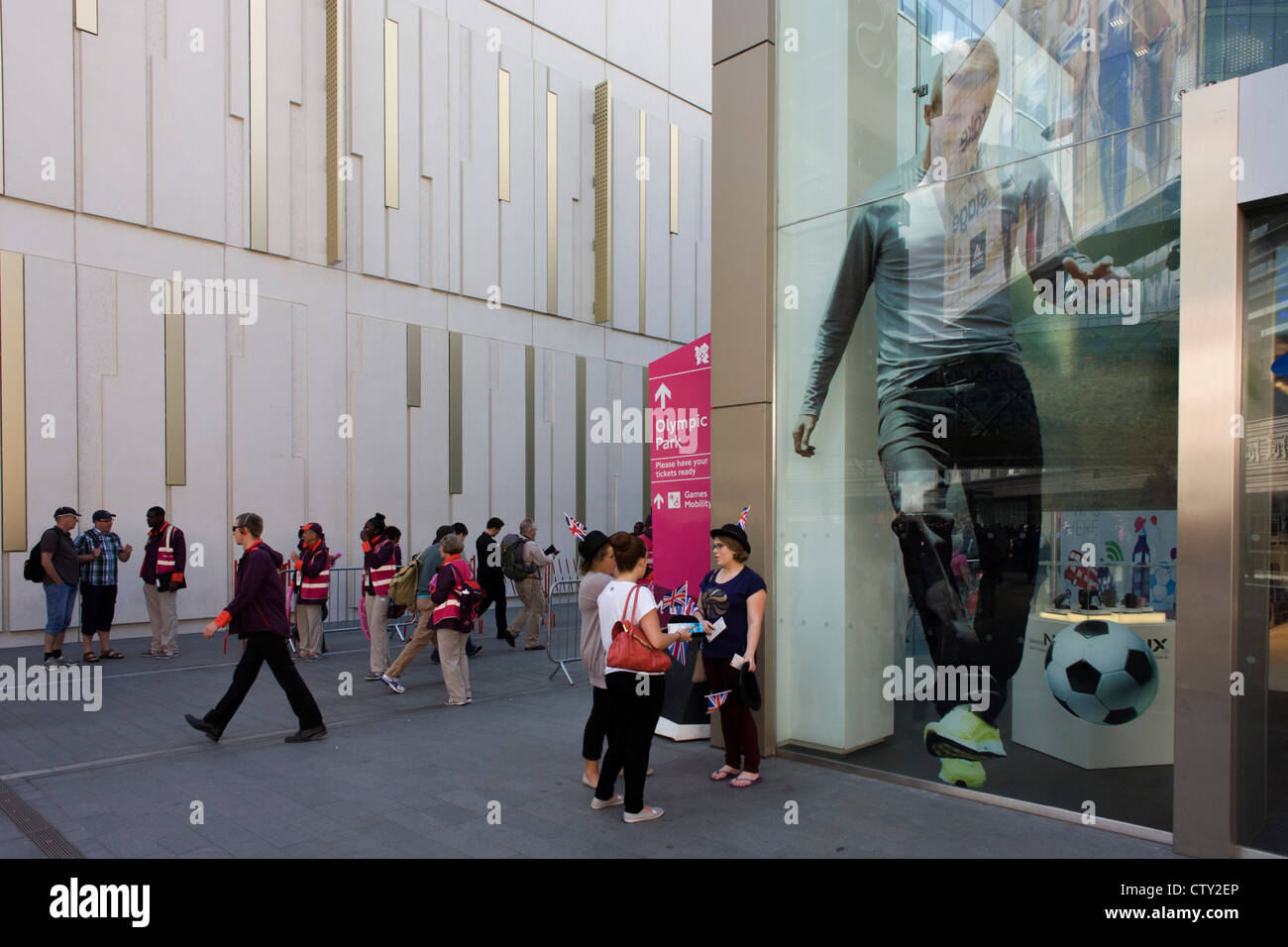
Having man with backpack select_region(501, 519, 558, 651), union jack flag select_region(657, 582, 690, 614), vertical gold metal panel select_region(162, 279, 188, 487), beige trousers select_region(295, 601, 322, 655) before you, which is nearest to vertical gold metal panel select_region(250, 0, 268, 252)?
vertical gold metal panel select_region(162, 279, 188, 487)

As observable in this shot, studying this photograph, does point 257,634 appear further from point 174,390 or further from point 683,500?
point 174,390

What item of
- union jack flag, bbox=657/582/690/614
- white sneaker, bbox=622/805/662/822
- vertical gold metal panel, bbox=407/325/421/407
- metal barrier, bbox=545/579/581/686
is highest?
vertical gold metal panel, bbox=407/325/421/407

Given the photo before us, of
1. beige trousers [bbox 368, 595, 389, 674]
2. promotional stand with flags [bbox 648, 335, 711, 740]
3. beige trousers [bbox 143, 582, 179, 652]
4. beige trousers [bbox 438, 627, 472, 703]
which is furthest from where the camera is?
beige trousers [bbox 143, 582, 179, 652]

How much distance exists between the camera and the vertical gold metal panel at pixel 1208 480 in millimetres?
4395

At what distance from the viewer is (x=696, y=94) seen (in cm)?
2105

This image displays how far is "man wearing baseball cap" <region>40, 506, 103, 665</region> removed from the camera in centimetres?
996

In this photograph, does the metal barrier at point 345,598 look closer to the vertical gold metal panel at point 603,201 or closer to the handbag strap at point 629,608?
the vertical gold metal panel at point 603,201

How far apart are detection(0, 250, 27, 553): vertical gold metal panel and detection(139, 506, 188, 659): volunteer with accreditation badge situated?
185 centimetres

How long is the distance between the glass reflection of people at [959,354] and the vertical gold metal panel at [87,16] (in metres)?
11.7

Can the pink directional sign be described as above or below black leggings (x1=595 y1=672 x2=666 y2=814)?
above

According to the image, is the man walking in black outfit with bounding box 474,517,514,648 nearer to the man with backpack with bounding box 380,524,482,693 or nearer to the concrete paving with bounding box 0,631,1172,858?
the man with backpack with bounding box 380,524,482,693

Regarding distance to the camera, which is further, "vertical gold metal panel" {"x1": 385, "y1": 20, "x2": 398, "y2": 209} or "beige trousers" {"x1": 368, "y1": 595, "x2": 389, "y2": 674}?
"vertical gold metal panel" {"x1": 385, "y1": 20, "x2": 398, "y2": 209}

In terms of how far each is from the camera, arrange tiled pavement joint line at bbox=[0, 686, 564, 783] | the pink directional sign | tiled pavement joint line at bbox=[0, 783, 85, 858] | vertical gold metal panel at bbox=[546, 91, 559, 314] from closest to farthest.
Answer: tiled pavement joint line at bbox=[0, 783, 85, 858] → tiled pavement joint line at bbox=[0, 686, 564, 783] → the pink directional sign → vertical gold metal panel at bbox=[546, 91, 559, 314]
